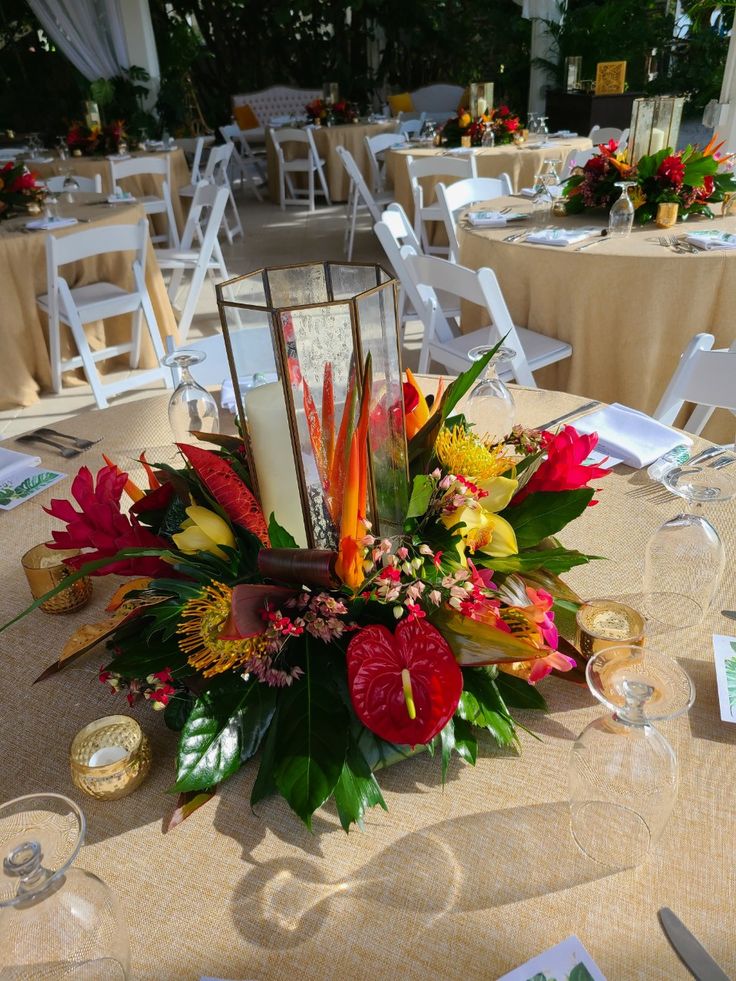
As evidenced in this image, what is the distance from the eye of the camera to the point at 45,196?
4512 mm

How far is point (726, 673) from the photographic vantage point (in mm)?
900

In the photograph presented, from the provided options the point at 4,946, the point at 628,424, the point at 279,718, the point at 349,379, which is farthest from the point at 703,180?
the point at 4,946

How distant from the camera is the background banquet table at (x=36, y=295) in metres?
3.70

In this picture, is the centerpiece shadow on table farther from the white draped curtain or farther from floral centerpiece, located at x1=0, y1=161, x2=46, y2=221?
the white draped curtain

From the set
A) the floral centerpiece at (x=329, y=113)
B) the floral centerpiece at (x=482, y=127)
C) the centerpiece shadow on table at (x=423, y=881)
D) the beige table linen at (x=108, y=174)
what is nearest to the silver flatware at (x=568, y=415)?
the centerpiece shadow on table at (x=423, y=881)

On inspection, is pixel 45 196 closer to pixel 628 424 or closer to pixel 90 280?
pixel 90 280

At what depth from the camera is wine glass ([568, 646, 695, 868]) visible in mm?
706

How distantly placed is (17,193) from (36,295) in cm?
88

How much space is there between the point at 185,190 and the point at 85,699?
661 cm

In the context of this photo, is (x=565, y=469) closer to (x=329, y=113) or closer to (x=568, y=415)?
(x=568, y=415)

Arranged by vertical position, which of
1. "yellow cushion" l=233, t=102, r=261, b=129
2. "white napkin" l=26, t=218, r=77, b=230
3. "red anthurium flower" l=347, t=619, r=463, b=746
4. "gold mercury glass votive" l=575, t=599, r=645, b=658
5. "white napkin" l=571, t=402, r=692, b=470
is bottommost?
"white napkin" l=571, t=402, r=692, b=470

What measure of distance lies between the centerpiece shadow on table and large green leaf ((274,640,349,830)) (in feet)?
0.24

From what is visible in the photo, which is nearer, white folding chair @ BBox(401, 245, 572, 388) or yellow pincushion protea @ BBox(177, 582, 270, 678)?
yellow pincushion protea @ BBox(177, 582, 270, 678)

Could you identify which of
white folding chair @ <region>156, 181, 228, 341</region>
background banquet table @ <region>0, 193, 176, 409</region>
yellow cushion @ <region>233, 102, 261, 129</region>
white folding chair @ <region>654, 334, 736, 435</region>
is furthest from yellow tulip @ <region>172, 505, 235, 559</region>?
yellow cushion @ <region>233, 102, 261, 129</region>
